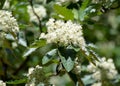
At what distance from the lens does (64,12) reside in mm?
2254

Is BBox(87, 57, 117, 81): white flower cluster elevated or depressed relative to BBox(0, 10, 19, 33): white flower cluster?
elevated

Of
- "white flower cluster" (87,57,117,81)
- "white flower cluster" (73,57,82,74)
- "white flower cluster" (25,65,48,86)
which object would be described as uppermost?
"white flower cluster" (87,57,117,81)

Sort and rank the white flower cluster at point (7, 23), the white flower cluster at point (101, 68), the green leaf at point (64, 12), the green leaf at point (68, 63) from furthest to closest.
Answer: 1. the white flower cluster at point (101, 68)
2. the green leaf at point (64, 12)
3. the white flower cluster at point (7, 23)
4. the green leaf at point (68, 63)

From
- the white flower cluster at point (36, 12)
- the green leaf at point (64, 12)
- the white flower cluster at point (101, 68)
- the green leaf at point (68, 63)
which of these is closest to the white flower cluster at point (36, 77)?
the green leaf at point (68, 63)

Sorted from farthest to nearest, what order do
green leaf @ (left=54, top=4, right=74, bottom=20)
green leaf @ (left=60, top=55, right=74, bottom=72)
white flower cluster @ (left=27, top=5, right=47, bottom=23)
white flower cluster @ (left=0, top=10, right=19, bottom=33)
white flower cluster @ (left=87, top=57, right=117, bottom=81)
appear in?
1. white flower cluster @ (left=27, top=5, right=47, bottom=23)
2. white flower cluster @ (left=87, top=57, right=117, bottom=81)
3. green leaf @ (left=54, top=4, right=74, bottom=20)
4. white flower cluster @ (left=0, top=10, right=19, bottom=33)
5. green leaf @ (left=60, top=55, right=74, bottom=72)

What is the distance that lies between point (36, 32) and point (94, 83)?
2.55 ft

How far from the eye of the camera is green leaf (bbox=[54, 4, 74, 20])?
223cm

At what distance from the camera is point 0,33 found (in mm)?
2154

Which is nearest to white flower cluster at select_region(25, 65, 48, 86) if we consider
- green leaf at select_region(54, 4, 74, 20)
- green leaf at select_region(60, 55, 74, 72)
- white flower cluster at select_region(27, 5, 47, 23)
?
green leaf at select_region(60, 55, 74, 72)

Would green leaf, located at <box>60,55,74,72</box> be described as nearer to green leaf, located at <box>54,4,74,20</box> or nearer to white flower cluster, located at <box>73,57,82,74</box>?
white flower cluster, located at <box>73,57,82,74</box>

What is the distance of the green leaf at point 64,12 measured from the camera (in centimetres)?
223

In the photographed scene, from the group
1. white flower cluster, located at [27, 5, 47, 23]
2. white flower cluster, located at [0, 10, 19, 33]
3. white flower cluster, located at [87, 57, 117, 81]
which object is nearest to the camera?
white flower cluster, located at [0, 10, 19, 33]

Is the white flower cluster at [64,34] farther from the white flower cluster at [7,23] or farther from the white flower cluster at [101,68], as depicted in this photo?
the white flower cluster at [101,68]

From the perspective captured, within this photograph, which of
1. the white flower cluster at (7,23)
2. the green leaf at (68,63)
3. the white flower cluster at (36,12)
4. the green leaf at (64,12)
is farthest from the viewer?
the white flower cluster at (36,12)
